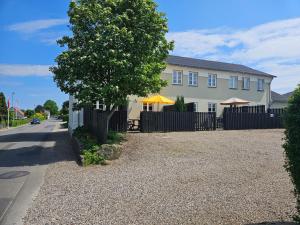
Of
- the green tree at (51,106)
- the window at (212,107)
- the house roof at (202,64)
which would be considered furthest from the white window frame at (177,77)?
the green tree at (51,106)

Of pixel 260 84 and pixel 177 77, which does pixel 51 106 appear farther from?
pixel 177 77

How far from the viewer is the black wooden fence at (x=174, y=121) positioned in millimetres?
23172

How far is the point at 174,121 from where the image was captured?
24000mm

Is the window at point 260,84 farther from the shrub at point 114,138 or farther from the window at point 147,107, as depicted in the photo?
the shrub at point 114,138

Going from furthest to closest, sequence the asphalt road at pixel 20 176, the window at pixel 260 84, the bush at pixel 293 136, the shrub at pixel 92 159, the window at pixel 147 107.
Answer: the window at pixel 260 84, the window at pixel 147 107, the shrub at pixel 92 159, the asphalt road at pixel 20 176, the bush at pixel 293 136

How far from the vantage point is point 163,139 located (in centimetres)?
1858

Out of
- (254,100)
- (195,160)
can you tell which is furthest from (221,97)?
(195,160)

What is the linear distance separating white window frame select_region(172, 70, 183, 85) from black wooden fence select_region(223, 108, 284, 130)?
739cm

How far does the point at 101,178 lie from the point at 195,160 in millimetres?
3873

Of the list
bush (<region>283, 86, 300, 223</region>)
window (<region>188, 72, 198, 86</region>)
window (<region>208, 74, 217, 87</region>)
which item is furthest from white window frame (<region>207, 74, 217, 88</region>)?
bush (<region>283, 86, 300, 223</region>)

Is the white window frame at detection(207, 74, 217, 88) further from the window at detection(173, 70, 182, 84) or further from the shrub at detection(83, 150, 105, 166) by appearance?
the shrub at detection(83, 150, 105, 166)

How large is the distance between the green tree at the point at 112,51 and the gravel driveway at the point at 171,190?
9.63 feet

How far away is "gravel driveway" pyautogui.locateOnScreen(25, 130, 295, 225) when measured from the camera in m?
6.96

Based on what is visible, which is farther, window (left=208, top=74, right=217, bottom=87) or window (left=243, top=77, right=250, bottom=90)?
window (left=243, top=77, right=250, bottom=90)
